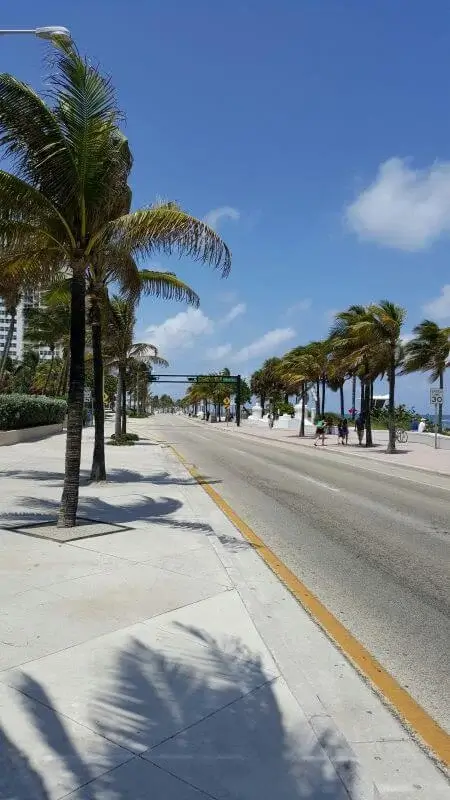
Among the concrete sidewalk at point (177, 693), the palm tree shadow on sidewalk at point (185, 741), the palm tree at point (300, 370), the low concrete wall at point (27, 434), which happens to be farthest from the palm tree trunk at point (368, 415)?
the palm tree shadow on sidewalk at point (185, 741)

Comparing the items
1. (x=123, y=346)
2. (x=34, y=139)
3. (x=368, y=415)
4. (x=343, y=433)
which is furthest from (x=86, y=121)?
(x=343, y=433)

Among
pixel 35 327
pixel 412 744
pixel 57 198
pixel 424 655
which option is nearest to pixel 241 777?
pixel 412 744

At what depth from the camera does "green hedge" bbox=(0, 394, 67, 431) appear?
28266 mm

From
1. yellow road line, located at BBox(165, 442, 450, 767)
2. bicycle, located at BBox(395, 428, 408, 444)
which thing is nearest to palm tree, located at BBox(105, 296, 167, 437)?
bicycle, located at BBox(395, 428, 408, 444)

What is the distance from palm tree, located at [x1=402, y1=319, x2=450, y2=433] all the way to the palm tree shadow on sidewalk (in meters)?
28.8

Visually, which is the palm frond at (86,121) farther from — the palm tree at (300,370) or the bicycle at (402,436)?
the palm tree at (300,370)

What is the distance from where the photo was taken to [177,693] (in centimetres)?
408

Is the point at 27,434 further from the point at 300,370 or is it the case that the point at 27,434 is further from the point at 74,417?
the point at 300,370

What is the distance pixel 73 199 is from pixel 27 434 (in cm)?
2217

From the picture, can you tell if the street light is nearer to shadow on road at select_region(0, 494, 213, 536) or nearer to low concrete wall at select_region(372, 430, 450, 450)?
shadow on road at select_region(0, 494, 213, 536)

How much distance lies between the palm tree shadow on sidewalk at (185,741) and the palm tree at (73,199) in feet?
16.7

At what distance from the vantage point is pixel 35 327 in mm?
49969

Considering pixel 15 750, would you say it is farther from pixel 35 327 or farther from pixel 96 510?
pixel 35 327

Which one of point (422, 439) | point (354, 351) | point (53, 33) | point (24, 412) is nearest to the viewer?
point (53, 33)
